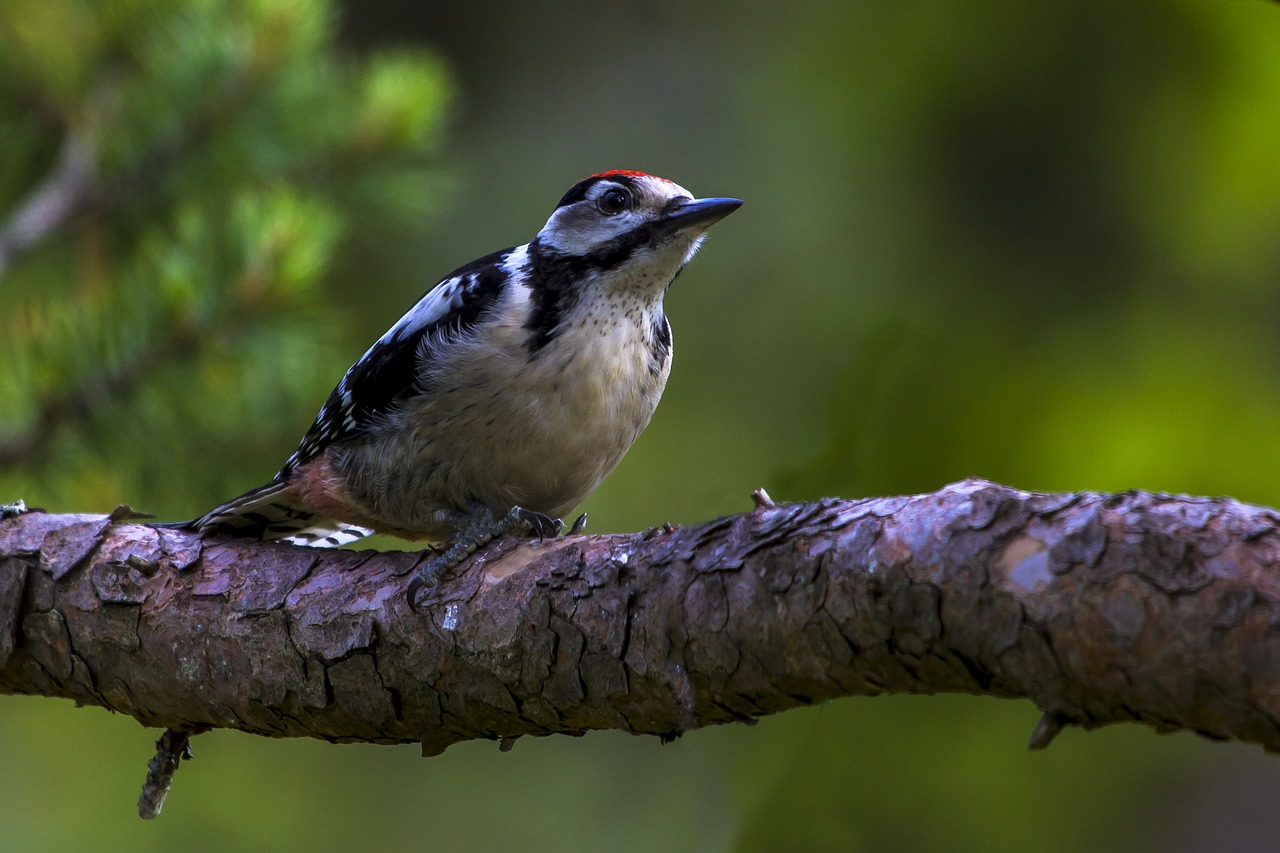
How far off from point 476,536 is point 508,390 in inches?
16.1

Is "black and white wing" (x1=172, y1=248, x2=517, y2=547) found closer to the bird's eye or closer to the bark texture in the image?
the bird's eye

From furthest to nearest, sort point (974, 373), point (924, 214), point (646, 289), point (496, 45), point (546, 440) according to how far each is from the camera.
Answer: point (496, 45) < point (924, 214) < point (974, 373) < point (646, 289) < point (546, 440)

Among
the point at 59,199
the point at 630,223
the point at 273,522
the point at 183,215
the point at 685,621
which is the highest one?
the point at 59,199

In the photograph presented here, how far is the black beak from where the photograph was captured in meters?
2.78

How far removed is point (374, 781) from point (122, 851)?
107 centimetres

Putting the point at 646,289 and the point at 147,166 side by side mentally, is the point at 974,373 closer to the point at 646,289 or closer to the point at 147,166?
the point at 646,289

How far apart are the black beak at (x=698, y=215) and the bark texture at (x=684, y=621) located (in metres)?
1.04

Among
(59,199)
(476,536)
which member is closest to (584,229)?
(476,536)

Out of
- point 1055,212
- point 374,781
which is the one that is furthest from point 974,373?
point 374,781

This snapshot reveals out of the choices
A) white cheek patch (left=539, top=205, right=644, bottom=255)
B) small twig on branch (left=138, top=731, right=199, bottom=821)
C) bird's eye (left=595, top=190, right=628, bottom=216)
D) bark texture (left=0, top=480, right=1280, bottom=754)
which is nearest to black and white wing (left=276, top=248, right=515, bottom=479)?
white cheek patch (left=539, top=205, right=644, bottom=255)

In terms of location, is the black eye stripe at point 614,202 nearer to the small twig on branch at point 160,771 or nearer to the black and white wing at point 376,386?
the black and white wing at point 376,386

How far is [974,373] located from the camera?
4301 millimetres

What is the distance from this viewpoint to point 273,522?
2906 mm

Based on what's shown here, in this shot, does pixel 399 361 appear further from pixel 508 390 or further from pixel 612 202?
pixel 612 202
